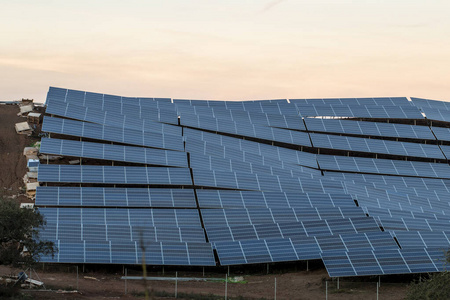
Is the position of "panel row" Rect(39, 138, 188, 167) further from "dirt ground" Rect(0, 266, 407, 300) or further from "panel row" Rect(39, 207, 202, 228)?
"dirt ground" Rect(0, 266, 407, 300)

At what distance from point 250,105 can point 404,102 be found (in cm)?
2125

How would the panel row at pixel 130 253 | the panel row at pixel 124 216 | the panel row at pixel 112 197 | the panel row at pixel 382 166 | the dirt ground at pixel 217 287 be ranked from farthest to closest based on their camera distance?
the panel row at pixel 382 166, the panel row at pixel 112 197, the panel row at pixel 124 216, the panel row at pixel 130 253, the dirt ground at pixel 217 287

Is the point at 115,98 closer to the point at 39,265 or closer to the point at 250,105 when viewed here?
the point at 250,105

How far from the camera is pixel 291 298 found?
4019 centimetres

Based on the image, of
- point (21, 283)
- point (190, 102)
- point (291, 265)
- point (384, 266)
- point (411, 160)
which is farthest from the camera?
point (190, 102)

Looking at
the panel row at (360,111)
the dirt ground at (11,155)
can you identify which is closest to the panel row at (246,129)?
the panel row at (360,111)

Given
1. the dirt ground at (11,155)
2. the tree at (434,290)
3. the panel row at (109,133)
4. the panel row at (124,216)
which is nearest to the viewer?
the tree at (434,290)

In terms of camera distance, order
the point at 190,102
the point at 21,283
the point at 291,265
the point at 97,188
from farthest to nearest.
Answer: the point at 190,102
the point at 97,188
the point at 291,265
the point at 21,283

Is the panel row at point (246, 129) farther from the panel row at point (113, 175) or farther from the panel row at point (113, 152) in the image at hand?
the panel row at point (113, 175)

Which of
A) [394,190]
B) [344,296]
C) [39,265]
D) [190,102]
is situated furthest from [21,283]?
[190,102]

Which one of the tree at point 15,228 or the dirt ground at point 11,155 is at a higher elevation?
the dirt ground at point 11,155

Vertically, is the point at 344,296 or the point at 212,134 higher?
the point at 212,134

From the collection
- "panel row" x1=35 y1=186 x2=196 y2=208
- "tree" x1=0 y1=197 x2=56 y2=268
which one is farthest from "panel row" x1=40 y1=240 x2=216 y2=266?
"tree" x1=0 y1=197 x2=56 y2=268

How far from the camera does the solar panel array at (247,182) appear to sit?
4544 cm
